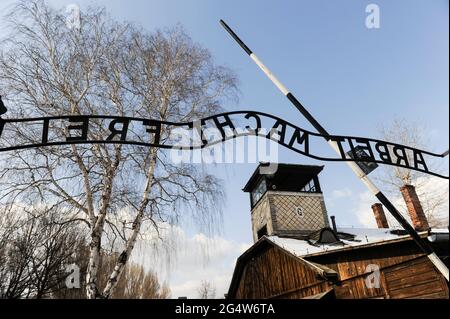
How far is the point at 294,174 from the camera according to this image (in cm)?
2017

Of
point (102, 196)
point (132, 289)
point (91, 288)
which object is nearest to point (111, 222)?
point (102, 196)

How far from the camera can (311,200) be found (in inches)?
762

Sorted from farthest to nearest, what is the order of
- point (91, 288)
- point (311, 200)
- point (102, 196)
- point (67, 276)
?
point (311, 200), point (67, 276), point (102, 196), point (91, 288)

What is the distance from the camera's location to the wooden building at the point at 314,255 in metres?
10.2

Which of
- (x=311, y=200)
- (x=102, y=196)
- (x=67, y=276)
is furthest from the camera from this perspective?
(x=311, y=200)

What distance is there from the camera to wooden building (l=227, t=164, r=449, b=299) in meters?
10.2

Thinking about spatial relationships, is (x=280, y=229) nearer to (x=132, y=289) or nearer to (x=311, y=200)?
(x=311, y=200)

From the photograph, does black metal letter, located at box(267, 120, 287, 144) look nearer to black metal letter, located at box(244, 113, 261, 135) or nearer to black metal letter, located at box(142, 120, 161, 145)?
black metal letter, located at box(244, 113, 261, 135)

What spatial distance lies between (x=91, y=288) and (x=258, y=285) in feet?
36.6

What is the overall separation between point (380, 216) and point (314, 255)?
396 inches

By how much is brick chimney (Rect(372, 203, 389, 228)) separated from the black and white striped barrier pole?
18661mm

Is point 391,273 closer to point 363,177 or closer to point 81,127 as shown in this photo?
point 363,177

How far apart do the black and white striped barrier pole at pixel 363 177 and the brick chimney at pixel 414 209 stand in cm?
1382

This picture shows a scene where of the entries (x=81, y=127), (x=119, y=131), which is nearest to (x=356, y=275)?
(x=119, y=131)
